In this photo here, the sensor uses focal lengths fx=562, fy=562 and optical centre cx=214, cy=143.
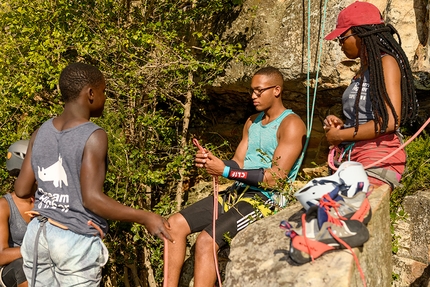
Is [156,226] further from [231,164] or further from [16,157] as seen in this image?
[16,157]

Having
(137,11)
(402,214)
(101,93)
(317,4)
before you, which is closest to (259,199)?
(402,214)

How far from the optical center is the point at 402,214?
473 cm

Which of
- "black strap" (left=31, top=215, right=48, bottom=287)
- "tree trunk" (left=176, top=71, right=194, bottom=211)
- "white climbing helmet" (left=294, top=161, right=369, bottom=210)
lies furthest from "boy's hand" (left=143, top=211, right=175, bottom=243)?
"tree trunk" (left=176, top=71, right=194, bottom=211)

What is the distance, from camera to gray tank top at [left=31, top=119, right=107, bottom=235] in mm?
3266

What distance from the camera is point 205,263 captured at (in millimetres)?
4328

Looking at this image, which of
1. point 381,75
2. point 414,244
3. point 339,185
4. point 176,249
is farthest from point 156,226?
point 414,244

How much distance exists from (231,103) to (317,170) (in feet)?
4.64

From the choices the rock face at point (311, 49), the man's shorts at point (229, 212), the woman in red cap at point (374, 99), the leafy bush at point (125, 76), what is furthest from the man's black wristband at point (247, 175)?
the leafy bush at point (125, 76)

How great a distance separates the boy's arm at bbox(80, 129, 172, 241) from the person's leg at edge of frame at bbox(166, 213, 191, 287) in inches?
51.2

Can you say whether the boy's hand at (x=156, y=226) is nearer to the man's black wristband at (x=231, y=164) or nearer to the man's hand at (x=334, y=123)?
the man's hand at (x=334, y=123)

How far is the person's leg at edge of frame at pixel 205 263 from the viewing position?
4.29 metres

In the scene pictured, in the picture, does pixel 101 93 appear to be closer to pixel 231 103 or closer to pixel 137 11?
pixel 137 11

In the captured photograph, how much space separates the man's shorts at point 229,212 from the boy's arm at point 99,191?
3.83 feet

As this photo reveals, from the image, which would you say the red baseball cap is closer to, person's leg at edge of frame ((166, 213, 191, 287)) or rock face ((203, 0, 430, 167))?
rock face ((203, 0, 430, 167))
